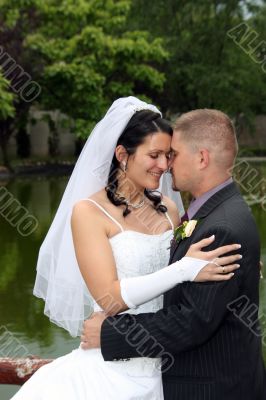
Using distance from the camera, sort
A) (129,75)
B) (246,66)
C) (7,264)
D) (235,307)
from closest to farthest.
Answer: (235,307) → (7,264) → (129,75) → (246,66)

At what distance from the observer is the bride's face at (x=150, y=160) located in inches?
109

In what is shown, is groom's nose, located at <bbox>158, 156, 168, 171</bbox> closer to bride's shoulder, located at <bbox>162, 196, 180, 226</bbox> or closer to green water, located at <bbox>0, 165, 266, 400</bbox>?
bride's shoulder, located at <bbox>162, 196, 180, 226</bbox>

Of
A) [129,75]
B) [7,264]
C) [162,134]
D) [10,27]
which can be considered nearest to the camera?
[162,134]

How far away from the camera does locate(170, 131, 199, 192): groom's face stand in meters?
2.42

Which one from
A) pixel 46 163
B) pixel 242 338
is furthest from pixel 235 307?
pixel 46 163

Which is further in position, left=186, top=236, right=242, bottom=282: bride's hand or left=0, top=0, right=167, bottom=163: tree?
left=0, top=0, right=167, bottom=163: tree

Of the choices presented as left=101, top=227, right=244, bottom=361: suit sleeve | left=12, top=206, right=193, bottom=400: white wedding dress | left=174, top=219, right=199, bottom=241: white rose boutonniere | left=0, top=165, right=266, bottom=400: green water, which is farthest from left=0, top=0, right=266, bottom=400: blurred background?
left=174, top=219, right=199, bottom=241: white rose boutonniere

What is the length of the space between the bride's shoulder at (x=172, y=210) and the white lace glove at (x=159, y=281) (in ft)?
2.56

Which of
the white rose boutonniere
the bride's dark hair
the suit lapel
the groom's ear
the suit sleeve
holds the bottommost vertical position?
the suit sleeve

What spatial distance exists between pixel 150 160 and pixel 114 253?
0.41 m

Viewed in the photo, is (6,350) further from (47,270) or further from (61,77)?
(61,77)

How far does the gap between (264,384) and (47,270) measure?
3.91ft

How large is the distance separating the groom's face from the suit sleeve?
0.23m

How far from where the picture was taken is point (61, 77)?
28.4m
